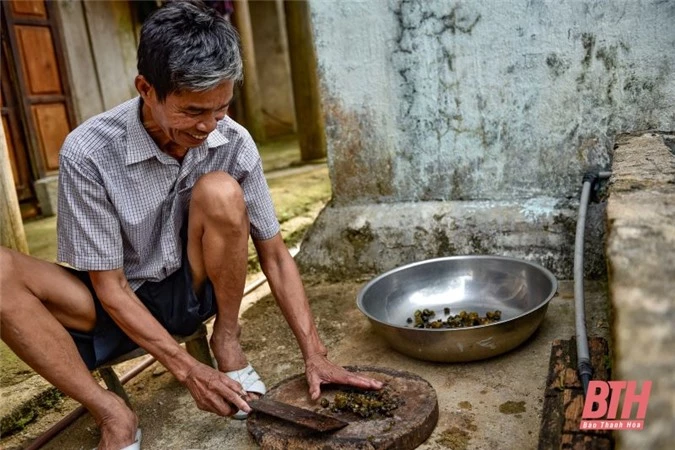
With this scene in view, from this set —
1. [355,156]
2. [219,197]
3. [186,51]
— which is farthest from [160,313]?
[355,156]

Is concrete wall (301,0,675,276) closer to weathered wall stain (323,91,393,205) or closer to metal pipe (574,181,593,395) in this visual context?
weathered wall stain (323,91,393,205)

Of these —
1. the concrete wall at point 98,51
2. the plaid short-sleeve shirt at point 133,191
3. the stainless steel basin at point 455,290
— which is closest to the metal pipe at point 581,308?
the stainless steel basin at point 455,290

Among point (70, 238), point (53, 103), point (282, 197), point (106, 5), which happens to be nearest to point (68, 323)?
point (70, 238)

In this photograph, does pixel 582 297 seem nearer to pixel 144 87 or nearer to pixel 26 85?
pixel 144 87

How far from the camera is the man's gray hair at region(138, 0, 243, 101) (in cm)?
178

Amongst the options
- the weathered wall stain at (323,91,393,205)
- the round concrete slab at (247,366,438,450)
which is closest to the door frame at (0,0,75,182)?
the weathered wall stain at (323,91,393,205)

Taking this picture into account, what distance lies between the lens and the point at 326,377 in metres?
2.09

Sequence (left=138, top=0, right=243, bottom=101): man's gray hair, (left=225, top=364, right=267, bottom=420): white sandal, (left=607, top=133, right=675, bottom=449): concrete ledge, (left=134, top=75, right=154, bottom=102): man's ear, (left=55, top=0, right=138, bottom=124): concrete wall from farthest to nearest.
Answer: (left=55, top=0, right=138, bottom=124): concrete wall → (left=225, top=364, right=267, bottom=420): white sandal → (left=134, top=75, right=154, bottom=102): man's ear → (left=138, top=0, right=243, bottom=101): man's gray hair → (left=607, top=133, right=675, bottom=449): concrete ledge

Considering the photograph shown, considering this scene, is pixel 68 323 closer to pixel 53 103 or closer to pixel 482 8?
pixel 482 8

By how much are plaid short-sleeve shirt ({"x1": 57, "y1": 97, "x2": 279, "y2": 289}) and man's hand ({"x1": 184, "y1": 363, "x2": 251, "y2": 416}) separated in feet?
1.34

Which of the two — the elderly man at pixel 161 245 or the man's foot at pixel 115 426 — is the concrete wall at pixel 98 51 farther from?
the man's foot at pixel 115 426

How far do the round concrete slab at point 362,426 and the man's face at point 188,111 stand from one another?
0.89m

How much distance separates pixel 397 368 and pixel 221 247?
2.87 feet

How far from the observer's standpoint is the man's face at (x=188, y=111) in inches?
72.5
